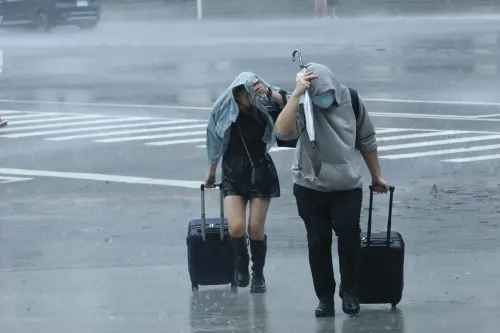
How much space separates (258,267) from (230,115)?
1081 millimetres

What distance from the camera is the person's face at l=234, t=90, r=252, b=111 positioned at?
28.1 feet

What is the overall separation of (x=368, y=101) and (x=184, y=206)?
10.3 meters

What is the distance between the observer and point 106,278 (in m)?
9.61

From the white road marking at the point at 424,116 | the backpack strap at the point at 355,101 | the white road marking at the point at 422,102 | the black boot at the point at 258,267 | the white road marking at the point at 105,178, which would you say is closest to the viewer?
the backpack strap at the point at 355,101

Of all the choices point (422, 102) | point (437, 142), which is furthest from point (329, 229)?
point (422, 102)

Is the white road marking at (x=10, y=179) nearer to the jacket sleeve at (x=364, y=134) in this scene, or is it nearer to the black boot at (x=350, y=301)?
the black boot at (x=350, y=301)

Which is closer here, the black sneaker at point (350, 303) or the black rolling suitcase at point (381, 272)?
the black sneaker at point (350, 303)

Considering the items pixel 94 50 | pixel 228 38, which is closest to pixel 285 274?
pixel 94 50

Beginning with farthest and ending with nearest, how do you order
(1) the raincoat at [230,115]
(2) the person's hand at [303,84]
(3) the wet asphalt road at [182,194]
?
(1) the raincoat at [230,115] → (3) the wet asphalt road at [182,194] → (2) the person's hand at [303,84]

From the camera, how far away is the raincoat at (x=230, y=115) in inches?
336

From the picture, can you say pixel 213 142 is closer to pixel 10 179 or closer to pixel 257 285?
pixel 257 285

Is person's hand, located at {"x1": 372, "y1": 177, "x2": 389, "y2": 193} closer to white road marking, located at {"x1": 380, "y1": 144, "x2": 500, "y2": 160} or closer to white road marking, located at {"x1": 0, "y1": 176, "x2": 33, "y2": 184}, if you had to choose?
white road marking, located at {"x1": 0, "y1": 176, "x2": 33, "y2": 184}

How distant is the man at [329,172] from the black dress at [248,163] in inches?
31.5

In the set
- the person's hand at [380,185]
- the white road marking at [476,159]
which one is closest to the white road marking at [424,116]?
the white road marking at [476,159]
